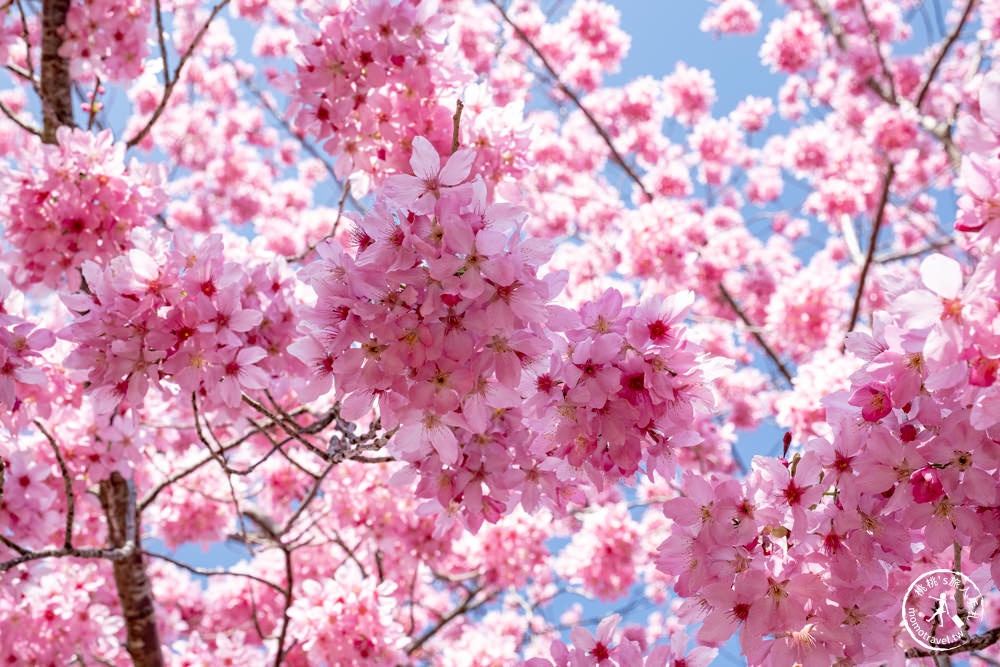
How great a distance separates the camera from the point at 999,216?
1308mm

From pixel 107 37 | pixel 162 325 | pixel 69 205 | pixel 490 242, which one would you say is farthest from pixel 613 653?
pixel 107 37

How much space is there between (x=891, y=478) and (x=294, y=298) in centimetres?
197

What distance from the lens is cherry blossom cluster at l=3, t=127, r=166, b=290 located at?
2.70 metres

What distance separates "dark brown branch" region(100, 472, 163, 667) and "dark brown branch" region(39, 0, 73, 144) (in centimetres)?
195

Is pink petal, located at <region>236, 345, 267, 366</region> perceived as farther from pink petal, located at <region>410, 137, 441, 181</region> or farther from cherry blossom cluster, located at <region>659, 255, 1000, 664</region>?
cherry blossom cluster, located at <region>659, 255, 1000, 664</region>

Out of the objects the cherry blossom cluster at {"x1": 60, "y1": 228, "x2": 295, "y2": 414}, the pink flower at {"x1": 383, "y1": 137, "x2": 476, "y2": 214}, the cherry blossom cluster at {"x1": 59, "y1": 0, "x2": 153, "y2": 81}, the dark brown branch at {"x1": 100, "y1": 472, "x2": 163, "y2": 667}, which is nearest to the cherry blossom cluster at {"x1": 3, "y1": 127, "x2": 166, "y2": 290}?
the cherry blossom cluster at {"x1": 60, "y1": 228, "x2": 295, "y2": 414}

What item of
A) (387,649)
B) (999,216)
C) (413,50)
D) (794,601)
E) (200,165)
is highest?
(200,165)

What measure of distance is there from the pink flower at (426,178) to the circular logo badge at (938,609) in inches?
64.5

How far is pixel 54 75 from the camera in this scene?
3996 mm

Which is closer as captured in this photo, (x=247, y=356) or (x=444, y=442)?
(x=444, y=442)

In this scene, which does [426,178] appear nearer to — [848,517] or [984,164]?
[984,164]

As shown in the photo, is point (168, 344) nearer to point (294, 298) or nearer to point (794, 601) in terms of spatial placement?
point (294, 298)

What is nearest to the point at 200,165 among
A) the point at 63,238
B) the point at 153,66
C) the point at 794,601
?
the point at 153,66

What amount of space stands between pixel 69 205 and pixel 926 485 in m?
2.98
